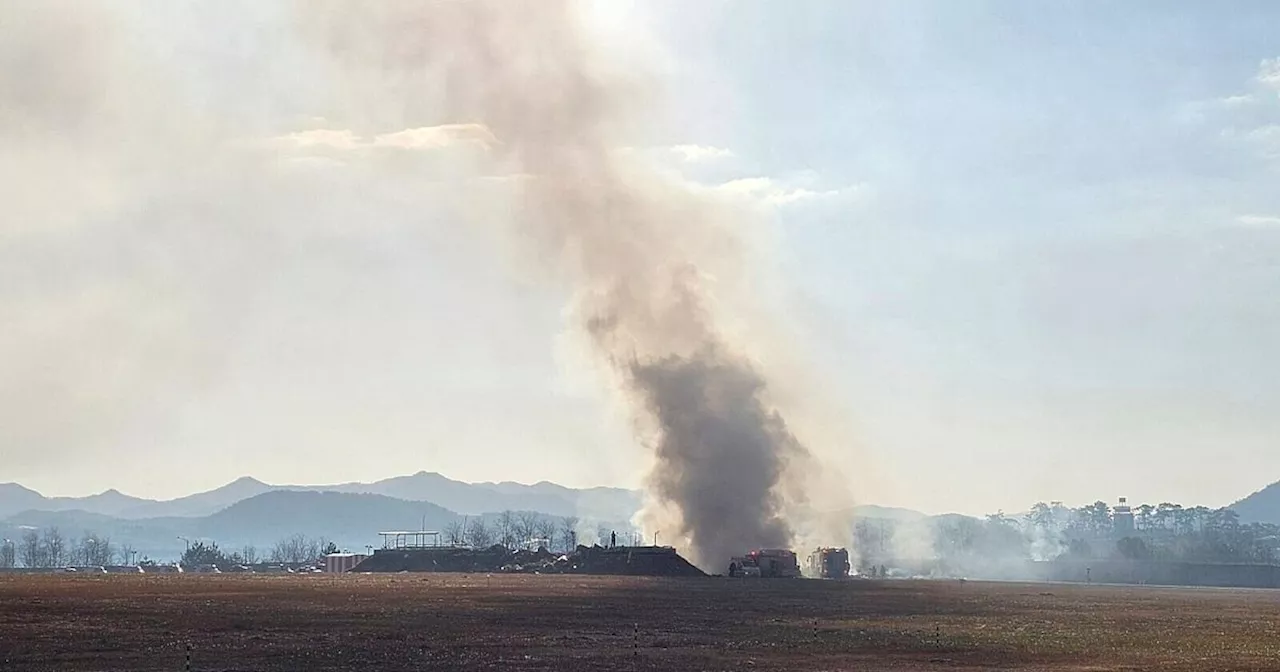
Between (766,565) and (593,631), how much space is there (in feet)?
267

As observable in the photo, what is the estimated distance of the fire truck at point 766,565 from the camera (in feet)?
455

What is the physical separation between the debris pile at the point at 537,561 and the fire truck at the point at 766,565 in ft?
13.8

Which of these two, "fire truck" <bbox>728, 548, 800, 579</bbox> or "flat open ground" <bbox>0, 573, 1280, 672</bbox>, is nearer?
"flat open ground" <bbox>0, 573, 1280, 672</bbox>

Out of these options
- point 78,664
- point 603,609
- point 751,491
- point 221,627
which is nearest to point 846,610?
point 603,609

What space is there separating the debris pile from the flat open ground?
4011cm

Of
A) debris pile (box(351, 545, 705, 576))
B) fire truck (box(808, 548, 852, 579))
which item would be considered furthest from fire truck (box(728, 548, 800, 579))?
fire truck (box(808, 548, 852, 579))

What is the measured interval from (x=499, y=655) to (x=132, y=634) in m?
15.7

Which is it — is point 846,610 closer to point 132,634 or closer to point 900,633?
point 900,633

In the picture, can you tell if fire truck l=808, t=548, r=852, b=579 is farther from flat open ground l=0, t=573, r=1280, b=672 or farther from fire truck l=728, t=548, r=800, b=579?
flat open ground l=0, t=573, r=1280, b=672

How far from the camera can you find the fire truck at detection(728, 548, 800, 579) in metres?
139

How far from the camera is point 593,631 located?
59.7m

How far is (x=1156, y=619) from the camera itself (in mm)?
81188

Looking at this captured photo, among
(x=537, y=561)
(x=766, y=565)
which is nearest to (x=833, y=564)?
(x=766, y=565)

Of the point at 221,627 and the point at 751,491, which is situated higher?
the point at 751,491
